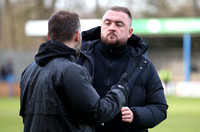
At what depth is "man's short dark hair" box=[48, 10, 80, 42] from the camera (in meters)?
3.43

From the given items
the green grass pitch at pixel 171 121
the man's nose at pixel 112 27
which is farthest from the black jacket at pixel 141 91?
the green grass pitch at pixel 171 121

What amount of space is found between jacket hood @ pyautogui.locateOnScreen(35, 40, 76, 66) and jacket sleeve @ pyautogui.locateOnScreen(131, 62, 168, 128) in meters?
1.07

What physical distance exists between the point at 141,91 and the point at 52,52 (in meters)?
1.18

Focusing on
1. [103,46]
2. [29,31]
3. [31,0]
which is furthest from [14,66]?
[103,46]

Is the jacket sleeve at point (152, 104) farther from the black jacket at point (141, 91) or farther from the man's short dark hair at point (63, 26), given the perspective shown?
the man's short dark hair at point (63, 26)

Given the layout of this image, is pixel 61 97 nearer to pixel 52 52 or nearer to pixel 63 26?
pixel 52 52

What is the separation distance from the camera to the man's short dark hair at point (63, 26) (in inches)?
135

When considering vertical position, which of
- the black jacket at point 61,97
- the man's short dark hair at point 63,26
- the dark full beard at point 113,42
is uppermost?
the man's short dark hair at point 63,26

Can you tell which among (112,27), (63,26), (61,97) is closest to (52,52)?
(63,26)

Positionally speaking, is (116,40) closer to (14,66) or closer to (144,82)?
(144,82)

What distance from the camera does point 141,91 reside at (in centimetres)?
429

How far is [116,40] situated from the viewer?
438 cm

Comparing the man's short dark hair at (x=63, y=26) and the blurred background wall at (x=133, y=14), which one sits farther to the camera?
the blurred background wall at (x=133, y=14)

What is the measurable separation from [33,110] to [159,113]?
1.38 metres
